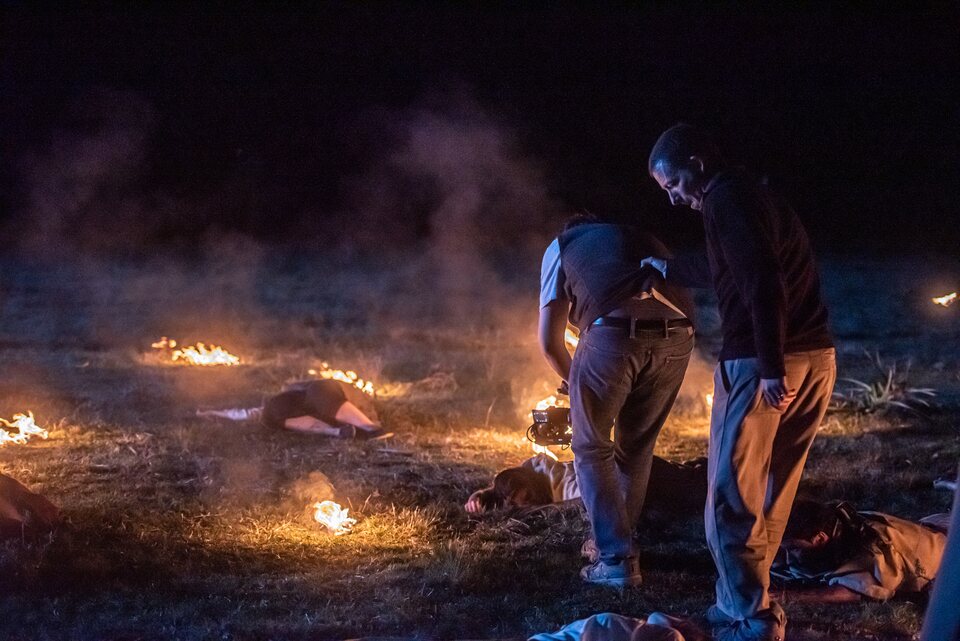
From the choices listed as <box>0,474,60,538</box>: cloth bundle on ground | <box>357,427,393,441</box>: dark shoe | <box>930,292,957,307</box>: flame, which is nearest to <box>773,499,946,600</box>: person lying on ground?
<box>0,474,60,538</box>: cloth bundle on ground

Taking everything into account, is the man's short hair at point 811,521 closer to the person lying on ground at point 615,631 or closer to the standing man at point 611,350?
the standing man at point 611,350

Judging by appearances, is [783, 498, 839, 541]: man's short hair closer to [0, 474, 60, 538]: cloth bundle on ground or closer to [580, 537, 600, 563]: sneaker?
[580, 537, 600, 563]: sneaker

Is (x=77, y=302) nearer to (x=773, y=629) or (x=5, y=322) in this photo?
(x=5, y=322)

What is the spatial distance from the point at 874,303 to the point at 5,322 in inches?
490

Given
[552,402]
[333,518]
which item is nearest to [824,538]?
[333,518]

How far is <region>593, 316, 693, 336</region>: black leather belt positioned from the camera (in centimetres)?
441

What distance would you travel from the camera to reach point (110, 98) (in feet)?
63.3

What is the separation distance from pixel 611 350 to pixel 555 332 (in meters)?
0.37

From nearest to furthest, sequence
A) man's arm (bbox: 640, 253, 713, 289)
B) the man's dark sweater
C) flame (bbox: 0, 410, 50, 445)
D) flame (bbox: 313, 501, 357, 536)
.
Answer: the man's dark sweater < man's arm (bbox: 640, 253, 713, 289) < flame (bbox: 313, 501, 357, 536) < flame (bbox: 0, 410, 50, 445)

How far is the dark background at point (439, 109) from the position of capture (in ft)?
63.4

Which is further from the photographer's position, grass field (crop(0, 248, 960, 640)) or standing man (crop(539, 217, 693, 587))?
standing man (crop(539, 217, 693, 587))

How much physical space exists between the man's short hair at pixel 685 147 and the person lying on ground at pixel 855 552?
1780mm

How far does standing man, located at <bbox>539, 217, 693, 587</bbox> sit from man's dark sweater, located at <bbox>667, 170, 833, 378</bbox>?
656mm

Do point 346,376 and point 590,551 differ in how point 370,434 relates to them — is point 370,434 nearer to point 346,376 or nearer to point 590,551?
point 346,376
